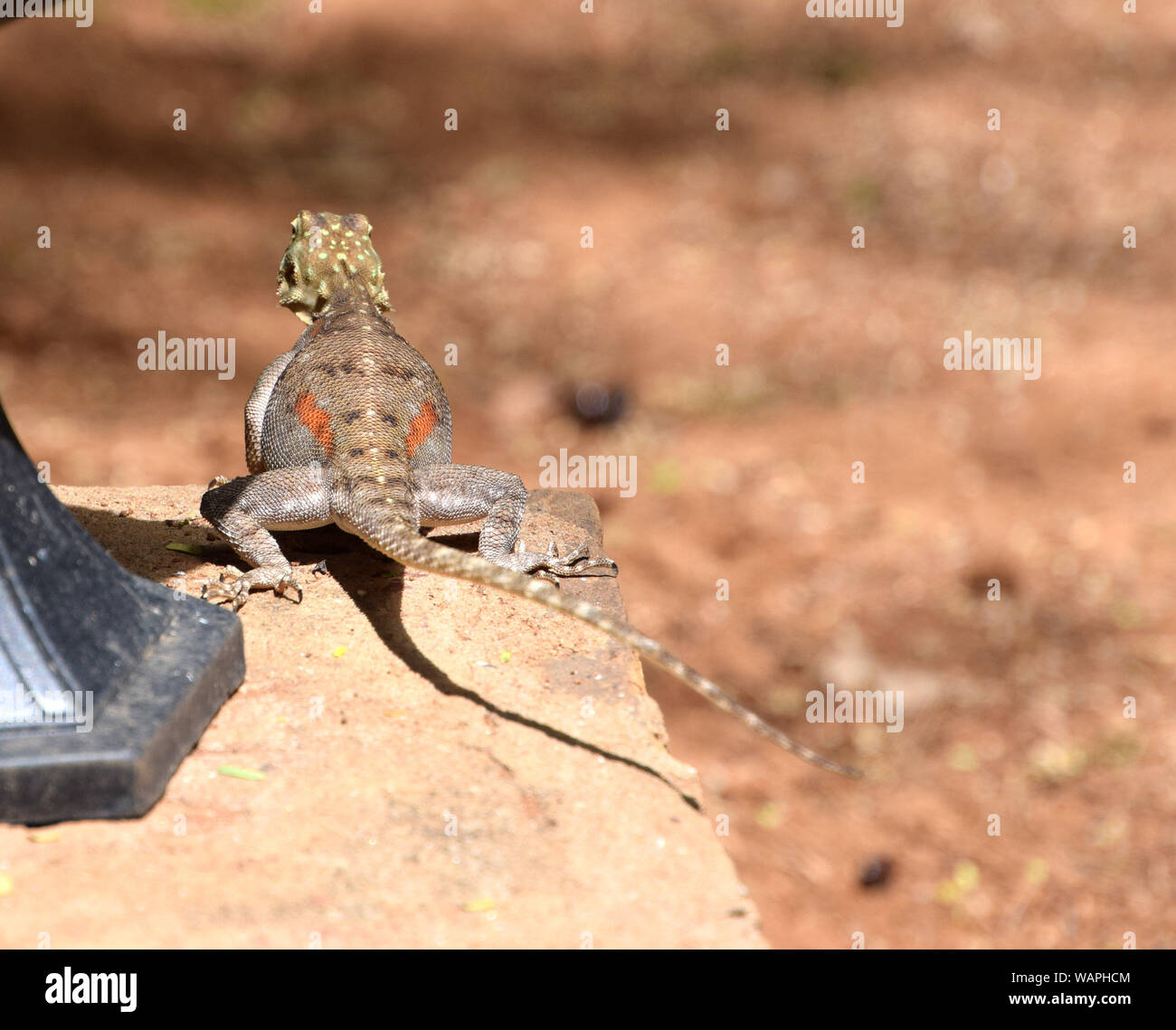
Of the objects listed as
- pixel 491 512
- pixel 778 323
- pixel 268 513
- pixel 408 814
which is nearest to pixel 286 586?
pixel 268 513

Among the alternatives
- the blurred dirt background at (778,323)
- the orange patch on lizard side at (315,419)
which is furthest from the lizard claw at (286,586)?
the blurred dirt background at (778,323)

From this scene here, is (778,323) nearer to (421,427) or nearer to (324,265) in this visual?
(324,265)

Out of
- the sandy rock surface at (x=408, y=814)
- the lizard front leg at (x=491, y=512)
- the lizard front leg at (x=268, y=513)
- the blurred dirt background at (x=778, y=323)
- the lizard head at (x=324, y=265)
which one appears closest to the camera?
the sandy rock surface at (x=408, y=814)

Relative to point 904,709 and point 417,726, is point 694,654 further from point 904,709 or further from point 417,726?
point 417,726

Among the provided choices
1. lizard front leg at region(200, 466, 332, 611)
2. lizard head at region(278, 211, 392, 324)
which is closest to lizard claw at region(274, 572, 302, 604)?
lizard front leg at region(200, 466, 332, 611)

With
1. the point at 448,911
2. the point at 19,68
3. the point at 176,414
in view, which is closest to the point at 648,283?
the point at 176,414

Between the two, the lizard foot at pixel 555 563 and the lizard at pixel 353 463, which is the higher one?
the lizard at pixel 353 463

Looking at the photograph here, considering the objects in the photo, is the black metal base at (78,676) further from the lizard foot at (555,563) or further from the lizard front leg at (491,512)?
the lizard foot at (555,563)
